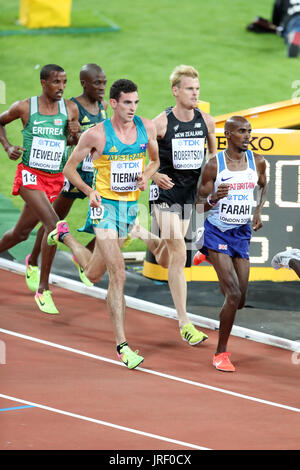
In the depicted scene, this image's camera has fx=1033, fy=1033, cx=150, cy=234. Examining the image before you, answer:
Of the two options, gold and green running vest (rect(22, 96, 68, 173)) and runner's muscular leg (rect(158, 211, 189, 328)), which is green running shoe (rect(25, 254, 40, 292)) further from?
runner's muscular leg (rect(158, 211, 189, 328))

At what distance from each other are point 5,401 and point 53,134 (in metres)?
2.94

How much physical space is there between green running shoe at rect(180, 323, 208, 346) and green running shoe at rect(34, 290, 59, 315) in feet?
4.40

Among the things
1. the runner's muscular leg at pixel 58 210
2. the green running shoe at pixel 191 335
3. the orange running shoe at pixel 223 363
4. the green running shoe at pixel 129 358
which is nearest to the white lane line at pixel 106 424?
the green running shoe at pixel 129 358

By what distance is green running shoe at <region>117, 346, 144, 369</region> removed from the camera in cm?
856

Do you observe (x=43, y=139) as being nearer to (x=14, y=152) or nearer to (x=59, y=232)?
(x=14, y=152)

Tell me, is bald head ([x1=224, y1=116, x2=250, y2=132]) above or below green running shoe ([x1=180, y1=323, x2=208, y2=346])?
above

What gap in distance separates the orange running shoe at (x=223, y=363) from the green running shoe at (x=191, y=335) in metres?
0.41

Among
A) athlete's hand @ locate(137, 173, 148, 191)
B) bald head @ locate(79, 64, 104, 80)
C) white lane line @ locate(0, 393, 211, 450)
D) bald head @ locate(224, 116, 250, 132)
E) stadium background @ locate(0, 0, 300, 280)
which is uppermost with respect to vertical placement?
stadium background @ locate(0, 0, 300, 280)

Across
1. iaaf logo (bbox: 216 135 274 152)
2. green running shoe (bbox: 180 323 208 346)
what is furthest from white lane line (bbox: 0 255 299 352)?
iaaf logo (bbox: 216 135 274 152)

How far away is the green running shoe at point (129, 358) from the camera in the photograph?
28.1 feet

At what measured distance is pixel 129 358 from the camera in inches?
337

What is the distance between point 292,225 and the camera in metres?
10.9
